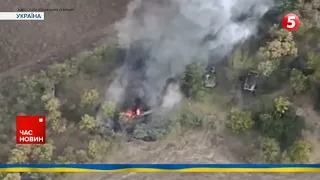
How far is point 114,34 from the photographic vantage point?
1013 mm

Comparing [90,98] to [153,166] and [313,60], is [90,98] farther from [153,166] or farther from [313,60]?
[313,60]

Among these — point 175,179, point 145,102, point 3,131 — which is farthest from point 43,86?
point 175,179

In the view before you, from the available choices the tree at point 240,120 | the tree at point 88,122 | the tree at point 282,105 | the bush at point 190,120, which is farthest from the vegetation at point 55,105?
the tree at point 282,105

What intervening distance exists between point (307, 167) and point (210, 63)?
34 centimetres

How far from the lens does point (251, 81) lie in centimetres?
100

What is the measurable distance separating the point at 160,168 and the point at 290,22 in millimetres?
470

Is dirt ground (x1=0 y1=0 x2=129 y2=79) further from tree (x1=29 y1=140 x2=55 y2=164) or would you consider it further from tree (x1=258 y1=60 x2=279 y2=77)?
tree (x1=258 y1=60 x2=279 y2=77)

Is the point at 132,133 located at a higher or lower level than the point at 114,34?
lower

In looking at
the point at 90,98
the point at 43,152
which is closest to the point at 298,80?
the point at 90,98

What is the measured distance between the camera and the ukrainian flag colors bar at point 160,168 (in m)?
1.00

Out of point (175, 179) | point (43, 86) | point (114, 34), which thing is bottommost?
point (175, 179)

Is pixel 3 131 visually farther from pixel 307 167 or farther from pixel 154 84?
pixel 307 167

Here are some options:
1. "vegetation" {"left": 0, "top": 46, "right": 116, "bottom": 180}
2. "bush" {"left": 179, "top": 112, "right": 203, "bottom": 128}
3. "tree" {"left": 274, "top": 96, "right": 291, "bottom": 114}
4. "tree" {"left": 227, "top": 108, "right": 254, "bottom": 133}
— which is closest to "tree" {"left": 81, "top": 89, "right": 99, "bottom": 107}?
"vegetation" {"left": 0, "top": 46, "right": 116, "bottom": 180}

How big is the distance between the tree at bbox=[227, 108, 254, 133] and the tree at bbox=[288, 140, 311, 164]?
0.37ft
